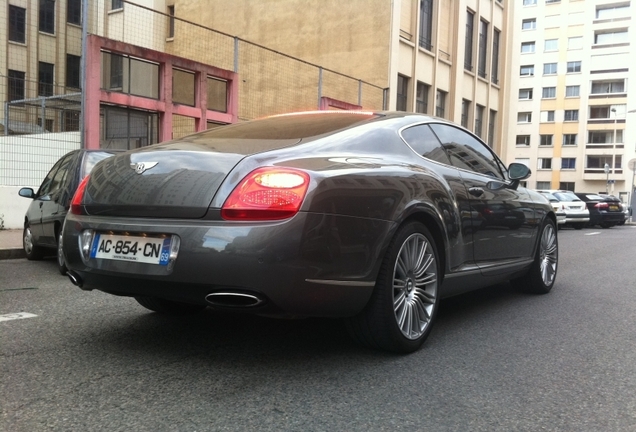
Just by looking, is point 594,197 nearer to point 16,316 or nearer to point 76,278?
point 16,316

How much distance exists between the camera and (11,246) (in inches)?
349

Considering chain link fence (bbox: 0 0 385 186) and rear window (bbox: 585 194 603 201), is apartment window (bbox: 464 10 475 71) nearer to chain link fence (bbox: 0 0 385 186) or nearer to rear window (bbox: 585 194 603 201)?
rear window (bbox: 585 194 603 201)

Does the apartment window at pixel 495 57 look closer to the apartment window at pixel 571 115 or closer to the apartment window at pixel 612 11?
the apartment window at pixel 571 115

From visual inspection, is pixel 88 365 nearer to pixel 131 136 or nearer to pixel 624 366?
pixel 624 366

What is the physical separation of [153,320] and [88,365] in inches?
42.4

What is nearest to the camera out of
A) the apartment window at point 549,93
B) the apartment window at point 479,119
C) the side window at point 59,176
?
the side window at point 59,176

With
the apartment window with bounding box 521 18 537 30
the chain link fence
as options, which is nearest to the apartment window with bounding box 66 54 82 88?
the chain link fence

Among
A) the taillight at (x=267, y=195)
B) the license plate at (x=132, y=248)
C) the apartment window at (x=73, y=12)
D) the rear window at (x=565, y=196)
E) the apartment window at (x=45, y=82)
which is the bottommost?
the license plate at (x=132, y=248)

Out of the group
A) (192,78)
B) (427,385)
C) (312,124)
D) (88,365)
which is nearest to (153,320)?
(88,365)

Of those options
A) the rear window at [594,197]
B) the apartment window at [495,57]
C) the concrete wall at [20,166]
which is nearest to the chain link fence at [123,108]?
the concrete wall at [20,166]

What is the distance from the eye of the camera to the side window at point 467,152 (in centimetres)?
464

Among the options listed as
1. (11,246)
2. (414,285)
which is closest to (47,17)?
(11,246)

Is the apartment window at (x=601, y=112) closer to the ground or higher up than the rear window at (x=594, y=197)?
higher up

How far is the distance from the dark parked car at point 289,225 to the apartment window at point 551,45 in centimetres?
7149
